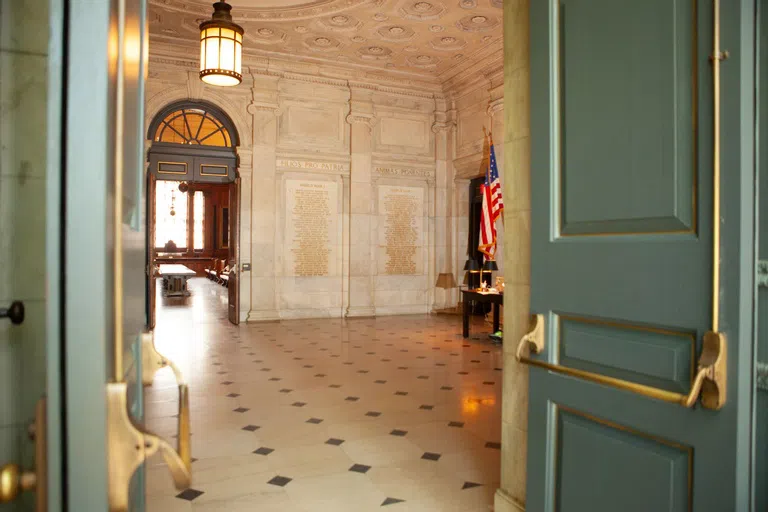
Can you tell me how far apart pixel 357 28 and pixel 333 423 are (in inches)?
315

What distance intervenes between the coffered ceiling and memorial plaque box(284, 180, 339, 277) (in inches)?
114

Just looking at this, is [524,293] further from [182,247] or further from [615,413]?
[182,247]

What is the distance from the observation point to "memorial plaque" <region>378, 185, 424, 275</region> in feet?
41.3

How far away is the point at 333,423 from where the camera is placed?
4.73 m

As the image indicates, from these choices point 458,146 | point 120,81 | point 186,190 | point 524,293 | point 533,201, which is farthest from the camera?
point 186,190

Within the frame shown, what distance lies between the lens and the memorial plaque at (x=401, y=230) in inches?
496

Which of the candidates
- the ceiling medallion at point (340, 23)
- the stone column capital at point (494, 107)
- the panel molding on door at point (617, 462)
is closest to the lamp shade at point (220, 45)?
the panel molding on door at point (617, 462)

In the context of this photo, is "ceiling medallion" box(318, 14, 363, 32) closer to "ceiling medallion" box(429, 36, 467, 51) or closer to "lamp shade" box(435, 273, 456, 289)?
"ceiling medallion" box(429, 36, 467, 51)

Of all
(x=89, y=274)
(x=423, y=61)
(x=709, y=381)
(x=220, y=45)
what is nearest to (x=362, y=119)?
(x=423, y=61)

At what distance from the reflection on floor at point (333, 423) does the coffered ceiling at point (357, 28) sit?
5.85m

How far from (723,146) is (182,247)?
94.3 feet

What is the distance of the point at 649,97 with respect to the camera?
5.46ft

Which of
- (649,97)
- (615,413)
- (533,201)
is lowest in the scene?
(615,413)

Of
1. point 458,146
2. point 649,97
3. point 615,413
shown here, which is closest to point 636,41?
point 649,97
